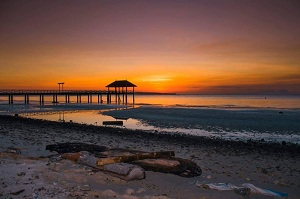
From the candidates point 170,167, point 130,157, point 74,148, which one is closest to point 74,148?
point 74,148

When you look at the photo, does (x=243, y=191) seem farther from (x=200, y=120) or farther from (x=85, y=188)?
(x=200, y=120)

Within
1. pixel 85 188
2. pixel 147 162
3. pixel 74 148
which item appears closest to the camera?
pixel 85 188

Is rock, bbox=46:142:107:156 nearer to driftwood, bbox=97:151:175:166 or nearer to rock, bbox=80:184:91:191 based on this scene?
driftwood, bbox=97:151:175:166

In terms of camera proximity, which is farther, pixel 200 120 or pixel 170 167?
pixel 200 120

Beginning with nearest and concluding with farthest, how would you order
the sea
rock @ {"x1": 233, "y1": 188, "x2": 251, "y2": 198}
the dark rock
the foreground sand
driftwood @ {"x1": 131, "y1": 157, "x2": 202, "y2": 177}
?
the foreground sand → rock @ {"x1": 233, "y1": 188, "x2": 251, "y2": 198} → driftwood @ {"x1": 131, "y1": 157, "x2": 202, "y2": 177} → the dark rock → the sea

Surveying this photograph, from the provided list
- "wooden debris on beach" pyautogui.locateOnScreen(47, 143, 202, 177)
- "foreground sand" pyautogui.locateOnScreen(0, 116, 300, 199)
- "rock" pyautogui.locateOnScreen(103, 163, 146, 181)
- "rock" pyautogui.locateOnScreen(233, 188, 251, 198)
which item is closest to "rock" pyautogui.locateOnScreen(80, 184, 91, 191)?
"foreground sand" pyautogui.locateOnScreen(0, 116, 300, 199)

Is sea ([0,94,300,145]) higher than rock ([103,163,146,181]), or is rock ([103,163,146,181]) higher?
rock ([103,163,146,181])

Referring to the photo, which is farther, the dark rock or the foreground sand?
the dark rock

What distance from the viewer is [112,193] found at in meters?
5.18

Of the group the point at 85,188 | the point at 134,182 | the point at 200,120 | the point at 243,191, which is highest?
the point at 85,188

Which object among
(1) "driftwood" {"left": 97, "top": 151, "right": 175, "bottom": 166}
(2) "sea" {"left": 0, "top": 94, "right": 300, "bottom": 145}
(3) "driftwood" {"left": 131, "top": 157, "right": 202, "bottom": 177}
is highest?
(1) "driftwood" {"left": 97, "top": 151, "right": 175, "bottom": 166}

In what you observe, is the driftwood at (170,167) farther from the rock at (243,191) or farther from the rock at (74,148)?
the rock at (74,148)

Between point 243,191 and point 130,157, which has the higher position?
point 130,157

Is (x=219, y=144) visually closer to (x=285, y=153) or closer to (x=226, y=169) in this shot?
(x=285, y=153)
